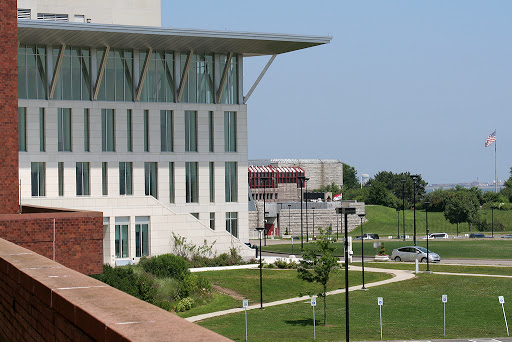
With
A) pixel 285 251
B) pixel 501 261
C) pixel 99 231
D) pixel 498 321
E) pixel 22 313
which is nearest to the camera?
pixel 22 313

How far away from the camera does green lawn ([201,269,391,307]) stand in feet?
189

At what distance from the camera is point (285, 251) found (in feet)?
315

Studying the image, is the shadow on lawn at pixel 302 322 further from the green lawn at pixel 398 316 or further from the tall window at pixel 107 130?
the tall window at pixel 107 130

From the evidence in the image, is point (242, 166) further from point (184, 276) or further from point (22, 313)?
point (22, 313)

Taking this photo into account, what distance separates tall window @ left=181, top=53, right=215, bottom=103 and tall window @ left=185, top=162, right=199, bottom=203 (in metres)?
6.04

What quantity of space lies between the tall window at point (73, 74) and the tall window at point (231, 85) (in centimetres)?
1281

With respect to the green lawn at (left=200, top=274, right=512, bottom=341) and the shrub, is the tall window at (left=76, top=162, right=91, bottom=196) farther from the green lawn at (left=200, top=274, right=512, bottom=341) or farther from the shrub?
the green lawn at (left=200, top=274, right=512, bottom=341)

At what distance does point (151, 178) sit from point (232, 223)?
930cm

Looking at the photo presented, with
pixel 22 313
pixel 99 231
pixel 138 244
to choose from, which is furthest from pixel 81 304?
pixel 138 244

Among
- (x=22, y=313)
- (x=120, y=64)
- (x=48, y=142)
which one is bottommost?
(x=22, y=313)

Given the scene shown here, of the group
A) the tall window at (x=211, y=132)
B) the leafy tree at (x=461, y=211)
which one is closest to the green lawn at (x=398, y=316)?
the tall window at (x=211, y=132)

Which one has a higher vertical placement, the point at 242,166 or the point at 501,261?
the point at 242,166

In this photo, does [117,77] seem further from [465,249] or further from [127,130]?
[465,249]

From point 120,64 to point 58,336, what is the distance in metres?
65.4
